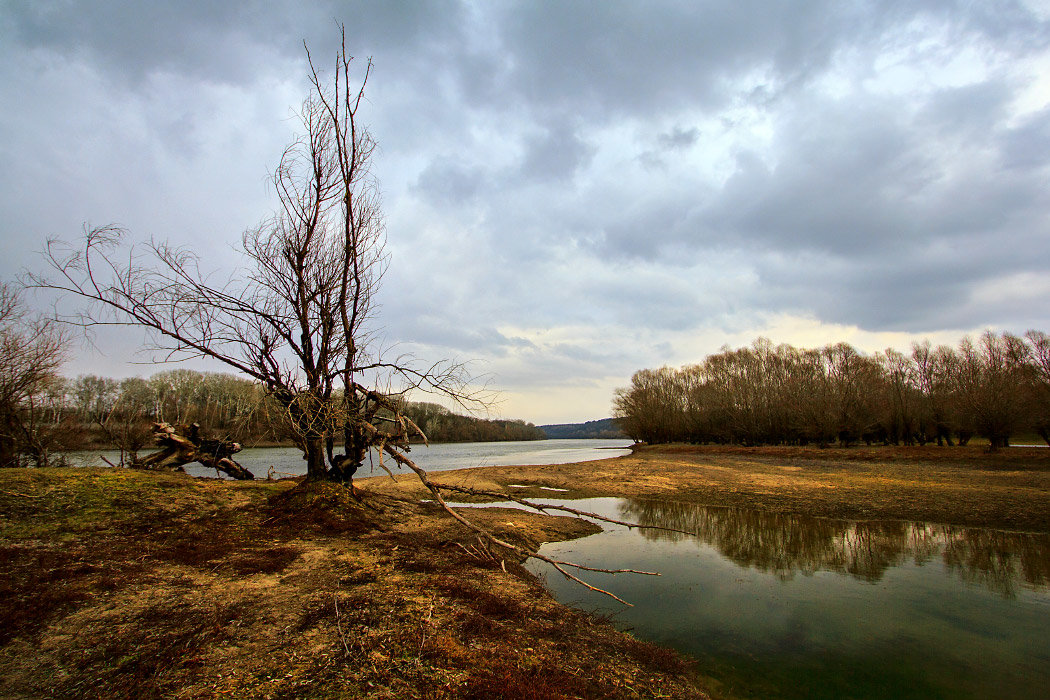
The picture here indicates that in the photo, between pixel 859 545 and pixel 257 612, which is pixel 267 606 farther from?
pixel 859 545

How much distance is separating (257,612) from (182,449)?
8773 mm

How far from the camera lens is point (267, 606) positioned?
15.6 feet

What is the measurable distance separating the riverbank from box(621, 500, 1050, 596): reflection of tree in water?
227 inches

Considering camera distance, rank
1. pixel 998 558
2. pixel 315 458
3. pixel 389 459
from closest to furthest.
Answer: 1. pixel 315 458
2. pixel 998 558
3. pixel 389 459

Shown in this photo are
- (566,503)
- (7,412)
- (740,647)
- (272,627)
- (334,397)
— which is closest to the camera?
(272,627)

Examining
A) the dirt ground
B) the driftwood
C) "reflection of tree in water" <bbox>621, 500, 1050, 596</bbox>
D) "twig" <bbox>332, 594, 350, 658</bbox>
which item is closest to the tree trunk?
the driftwood

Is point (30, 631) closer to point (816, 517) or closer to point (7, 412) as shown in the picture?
point (7, 412)

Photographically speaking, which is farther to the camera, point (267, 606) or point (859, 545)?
point (859, 545)

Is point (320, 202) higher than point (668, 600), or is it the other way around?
point (320, 202)

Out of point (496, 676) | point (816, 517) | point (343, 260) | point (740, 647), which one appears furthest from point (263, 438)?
point (816, 517)

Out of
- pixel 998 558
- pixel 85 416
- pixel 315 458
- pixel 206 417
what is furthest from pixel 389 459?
pixel 998 558

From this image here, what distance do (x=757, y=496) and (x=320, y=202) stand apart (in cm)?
1759

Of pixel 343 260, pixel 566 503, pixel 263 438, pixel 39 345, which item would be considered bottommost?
pixel 566 503

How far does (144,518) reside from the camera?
22.1 ft
